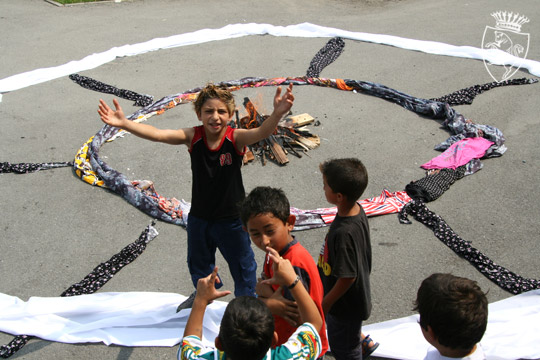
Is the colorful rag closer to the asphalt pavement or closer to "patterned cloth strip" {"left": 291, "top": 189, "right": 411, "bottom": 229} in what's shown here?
the asphalt pavement

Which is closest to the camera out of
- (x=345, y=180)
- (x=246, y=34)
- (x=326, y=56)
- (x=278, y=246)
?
(x=278, y=246)

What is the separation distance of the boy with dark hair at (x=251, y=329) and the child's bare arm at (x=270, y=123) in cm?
124

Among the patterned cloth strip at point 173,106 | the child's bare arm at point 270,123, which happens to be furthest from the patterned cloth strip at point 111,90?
the child's bare arm at point 270,123

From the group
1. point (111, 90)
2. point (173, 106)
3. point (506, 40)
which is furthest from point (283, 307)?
point (506, 40)

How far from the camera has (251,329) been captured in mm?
1949

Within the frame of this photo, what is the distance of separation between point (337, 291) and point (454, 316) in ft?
2.68

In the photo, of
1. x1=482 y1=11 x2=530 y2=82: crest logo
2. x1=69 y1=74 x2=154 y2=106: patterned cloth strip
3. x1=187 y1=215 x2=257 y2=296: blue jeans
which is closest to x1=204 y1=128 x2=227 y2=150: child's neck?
x1=187 y1=215 x2=257 y2=296: blue jeans

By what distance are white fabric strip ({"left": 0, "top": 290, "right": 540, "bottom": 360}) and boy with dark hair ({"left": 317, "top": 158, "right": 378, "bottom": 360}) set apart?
0.76 m

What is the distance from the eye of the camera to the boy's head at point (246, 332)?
1.94 metres

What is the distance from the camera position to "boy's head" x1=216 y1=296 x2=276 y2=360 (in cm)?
194


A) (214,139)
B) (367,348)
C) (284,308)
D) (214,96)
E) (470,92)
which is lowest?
(367,348)

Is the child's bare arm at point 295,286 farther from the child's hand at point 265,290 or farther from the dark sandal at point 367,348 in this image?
the dark sandal at point 367,348

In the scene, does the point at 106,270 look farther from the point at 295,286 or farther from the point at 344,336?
the point at 295,286

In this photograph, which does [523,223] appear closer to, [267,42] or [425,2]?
[267,42]
